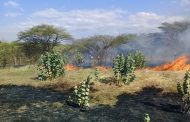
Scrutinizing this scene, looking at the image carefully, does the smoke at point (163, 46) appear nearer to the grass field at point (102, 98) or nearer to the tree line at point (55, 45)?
the tree line at point (55, 45)

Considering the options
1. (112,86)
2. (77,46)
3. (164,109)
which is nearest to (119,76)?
(112,86)

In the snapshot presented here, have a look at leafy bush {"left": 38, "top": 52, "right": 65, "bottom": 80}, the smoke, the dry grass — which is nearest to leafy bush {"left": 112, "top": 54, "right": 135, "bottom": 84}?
the dry grass

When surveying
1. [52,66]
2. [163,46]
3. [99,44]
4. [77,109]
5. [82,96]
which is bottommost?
[77,109]

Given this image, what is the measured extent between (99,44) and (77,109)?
55.5 metres

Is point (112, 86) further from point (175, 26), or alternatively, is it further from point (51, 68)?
point (175, 26)

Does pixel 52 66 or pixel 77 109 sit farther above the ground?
pixel 52 66

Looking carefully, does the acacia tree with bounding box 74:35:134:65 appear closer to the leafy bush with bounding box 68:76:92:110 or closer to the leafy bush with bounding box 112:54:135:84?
the leafy bush with bounding box 112:54:135:84

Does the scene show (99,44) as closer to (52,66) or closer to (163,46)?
(163,46)

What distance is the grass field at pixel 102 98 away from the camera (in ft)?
67.7

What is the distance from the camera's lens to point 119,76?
27.8 metres

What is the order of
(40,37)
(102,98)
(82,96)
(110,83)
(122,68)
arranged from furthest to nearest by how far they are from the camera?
(40,37) → (122,68) → (110,83) → (102,98) → (82,96)

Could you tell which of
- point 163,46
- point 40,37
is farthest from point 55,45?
point 163,46

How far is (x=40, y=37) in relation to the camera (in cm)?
7225

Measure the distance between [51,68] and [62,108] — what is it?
973 centimetres
